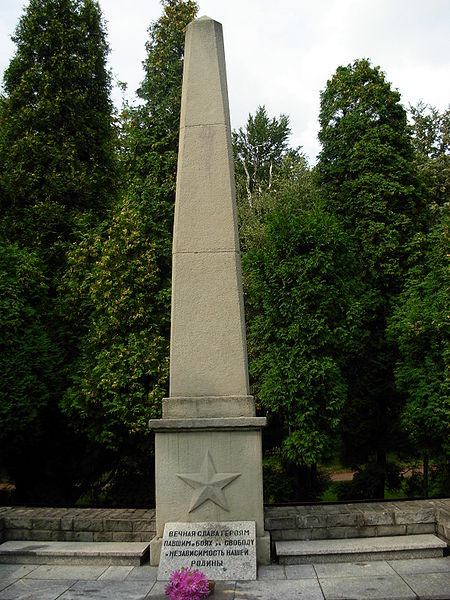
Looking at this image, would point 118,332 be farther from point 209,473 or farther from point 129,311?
point 209,473

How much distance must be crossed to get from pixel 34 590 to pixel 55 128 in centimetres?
1246

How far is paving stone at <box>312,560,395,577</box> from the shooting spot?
18.9 ft

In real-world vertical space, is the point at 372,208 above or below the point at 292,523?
above

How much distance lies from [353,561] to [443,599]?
1.29 meters

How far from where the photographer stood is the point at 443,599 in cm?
501

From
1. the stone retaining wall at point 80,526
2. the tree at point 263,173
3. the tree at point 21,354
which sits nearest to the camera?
the stone retaining wall at point 80,526

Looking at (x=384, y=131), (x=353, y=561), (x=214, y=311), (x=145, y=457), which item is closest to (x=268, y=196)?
(x=384, y=131)

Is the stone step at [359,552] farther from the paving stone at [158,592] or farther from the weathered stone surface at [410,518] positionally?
the paving stone at [158,592]

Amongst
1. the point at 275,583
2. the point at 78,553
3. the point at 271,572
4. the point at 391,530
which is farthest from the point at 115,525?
the point at 391,530

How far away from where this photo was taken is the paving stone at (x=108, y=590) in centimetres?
532

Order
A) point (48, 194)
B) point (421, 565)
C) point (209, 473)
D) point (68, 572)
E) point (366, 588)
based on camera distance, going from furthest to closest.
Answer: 1. point (48, 194)
2. point (209, 473)
3. point (68, 572)
4. point (421, 565)
5. point (366, 588)

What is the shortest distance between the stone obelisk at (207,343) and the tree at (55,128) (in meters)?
7.80

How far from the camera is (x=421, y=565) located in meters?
5.96

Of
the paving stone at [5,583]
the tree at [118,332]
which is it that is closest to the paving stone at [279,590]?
the paving stone at [5,583]
